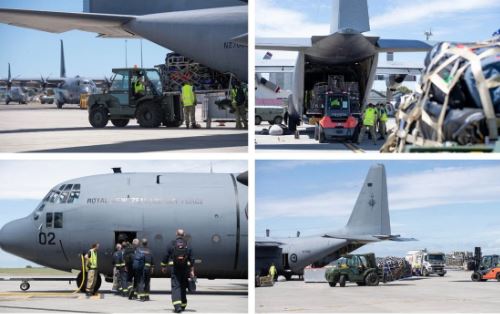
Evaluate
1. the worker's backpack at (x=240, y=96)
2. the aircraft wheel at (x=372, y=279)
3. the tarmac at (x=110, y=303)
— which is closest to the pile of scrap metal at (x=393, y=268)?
the aircraft wheel at (x=372, y=279)

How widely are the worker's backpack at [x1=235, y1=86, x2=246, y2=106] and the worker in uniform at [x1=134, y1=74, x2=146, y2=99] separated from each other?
213 cm

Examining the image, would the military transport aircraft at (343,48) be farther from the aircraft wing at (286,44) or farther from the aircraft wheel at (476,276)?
the aircraft wheel at (476,276)

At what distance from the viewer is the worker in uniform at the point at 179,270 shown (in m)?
8.83

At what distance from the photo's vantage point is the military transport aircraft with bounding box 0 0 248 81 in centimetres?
1362

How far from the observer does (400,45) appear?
57.3 feet

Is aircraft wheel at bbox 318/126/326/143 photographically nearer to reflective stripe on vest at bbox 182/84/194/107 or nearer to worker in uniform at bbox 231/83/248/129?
worker in uniform at bbox 231/83/248/129

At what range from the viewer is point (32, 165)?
29.6ft

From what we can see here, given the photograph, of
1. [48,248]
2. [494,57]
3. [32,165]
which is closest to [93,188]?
[48,248]

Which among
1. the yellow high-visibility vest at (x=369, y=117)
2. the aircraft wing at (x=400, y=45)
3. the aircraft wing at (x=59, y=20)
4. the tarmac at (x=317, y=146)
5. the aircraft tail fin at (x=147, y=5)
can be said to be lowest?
the tarmac at (x=317, y=146)

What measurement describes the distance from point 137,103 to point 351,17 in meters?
5.10

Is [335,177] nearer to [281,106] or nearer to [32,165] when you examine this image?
[32,165]

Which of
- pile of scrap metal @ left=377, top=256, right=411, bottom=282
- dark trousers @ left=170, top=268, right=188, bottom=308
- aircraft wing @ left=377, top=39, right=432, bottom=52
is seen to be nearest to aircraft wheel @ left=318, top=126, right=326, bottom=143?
aircraft wing @ left=377, top=39, right=432, bottom=52

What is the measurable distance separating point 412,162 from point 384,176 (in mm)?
859

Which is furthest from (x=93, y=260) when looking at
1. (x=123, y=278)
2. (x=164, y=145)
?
(x=164, y=145)
